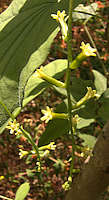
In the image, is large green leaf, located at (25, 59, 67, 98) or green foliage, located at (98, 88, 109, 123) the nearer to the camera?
large green leaf, located at (25, 59, 67, 98)

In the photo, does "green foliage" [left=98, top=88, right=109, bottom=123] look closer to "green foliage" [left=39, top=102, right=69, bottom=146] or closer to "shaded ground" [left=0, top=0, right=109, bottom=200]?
"green foliage" [left=39, top=102, right=69, bottom=146]

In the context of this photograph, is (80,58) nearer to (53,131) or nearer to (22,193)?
(53,131)

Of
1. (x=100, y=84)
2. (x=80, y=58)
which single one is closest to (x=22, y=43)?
(x=80, y=58)

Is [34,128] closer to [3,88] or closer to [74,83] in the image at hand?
[74,83]

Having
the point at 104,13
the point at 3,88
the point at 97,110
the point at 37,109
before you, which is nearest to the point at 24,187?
the point at 97,110

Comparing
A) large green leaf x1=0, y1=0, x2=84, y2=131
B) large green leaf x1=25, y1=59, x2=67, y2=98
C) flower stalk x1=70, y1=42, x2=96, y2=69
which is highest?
large green leaf x1=0, y1=0, x2=84, y2=131

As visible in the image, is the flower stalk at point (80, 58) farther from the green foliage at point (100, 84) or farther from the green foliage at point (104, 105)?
the green foliage at point (100, 84)

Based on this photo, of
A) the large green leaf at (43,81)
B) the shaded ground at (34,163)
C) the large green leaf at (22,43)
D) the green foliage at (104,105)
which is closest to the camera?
the large green leaf at (22,43)

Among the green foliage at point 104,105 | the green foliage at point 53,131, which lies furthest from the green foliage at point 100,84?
the green foliage at point 53,131

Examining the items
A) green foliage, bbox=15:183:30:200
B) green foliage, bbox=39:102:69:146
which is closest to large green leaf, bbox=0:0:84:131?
green foliage, bbox=39:102:69:146
